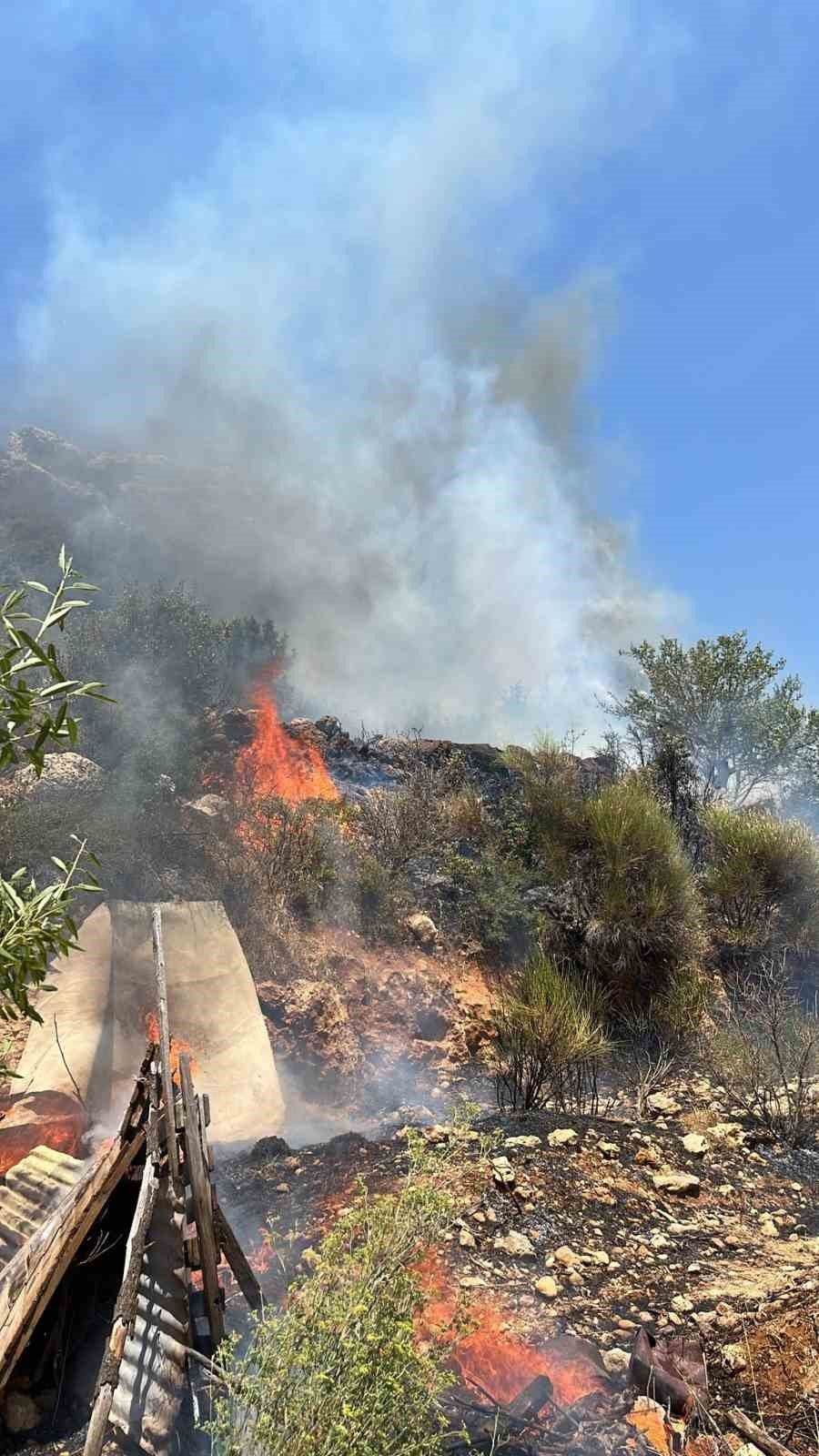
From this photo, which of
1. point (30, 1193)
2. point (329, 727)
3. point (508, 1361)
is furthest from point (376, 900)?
point (508, 1361)

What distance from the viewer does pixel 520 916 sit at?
10906 mm

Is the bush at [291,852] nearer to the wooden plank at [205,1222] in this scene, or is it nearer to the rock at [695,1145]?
the rock at [695,1145]

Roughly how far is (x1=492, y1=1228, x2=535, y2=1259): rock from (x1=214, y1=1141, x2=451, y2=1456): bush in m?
2.20

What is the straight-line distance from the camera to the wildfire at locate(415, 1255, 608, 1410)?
334 centimetres

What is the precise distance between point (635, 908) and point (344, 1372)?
8.43 m

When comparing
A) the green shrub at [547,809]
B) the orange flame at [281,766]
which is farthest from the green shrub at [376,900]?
the green shrub at [547,809]

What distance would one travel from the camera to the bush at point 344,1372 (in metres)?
2.04

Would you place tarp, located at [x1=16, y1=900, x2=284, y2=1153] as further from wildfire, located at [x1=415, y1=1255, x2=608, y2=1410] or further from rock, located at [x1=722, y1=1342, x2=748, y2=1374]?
rock, located at [x1=722, y1=1342, x2=748, y2=1374]

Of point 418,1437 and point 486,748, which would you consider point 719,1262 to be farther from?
point 486,748

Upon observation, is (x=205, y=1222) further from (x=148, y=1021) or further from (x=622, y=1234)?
(x=148, y=1021)

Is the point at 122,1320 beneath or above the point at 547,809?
beneath

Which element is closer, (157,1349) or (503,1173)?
(157,1349)

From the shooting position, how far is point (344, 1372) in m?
2.12

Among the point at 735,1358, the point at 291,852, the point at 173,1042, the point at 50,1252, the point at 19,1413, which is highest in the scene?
the point at 291,852
